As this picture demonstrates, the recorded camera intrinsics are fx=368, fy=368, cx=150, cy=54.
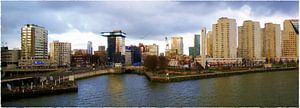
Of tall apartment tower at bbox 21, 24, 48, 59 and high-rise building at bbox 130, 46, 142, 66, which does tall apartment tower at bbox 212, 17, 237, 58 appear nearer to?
high-rise building at bbox 130, 46, 142, 66

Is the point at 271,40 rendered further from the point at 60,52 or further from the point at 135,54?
the point at 60,52

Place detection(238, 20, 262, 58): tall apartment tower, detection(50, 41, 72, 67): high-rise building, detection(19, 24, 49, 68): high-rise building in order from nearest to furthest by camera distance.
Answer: detection(19, 24, 49, 68): high-rise building
detection(50, 41, 72, 67): high-rise building
detection(238, 20, 262, 58): tall apartment tower

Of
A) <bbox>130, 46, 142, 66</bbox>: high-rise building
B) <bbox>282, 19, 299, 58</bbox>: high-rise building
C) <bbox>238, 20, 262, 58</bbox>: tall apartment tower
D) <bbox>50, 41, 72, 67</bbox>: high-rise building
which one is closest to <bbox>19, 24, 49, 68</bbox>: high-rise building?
<bbox>50, 41, 72, 67</bbox>: high-rise building

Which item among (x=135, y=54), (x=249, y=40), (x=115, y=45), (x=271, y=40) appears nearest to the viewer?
(x=249, y=40)

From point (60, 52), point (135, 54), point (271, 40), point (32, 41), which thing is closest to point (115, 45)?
point (135, 54)

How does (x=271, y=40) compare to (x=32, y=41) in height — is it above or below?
above

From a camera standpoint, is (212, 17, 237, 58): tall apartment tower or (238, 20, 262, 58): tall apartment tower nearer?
(212, 17, 237, 58): tall apartment tower

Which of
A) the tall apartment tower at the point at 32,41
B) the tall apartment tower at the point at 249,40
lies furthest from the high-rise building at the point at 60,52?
the tall apartment tower at the point at 249,40
